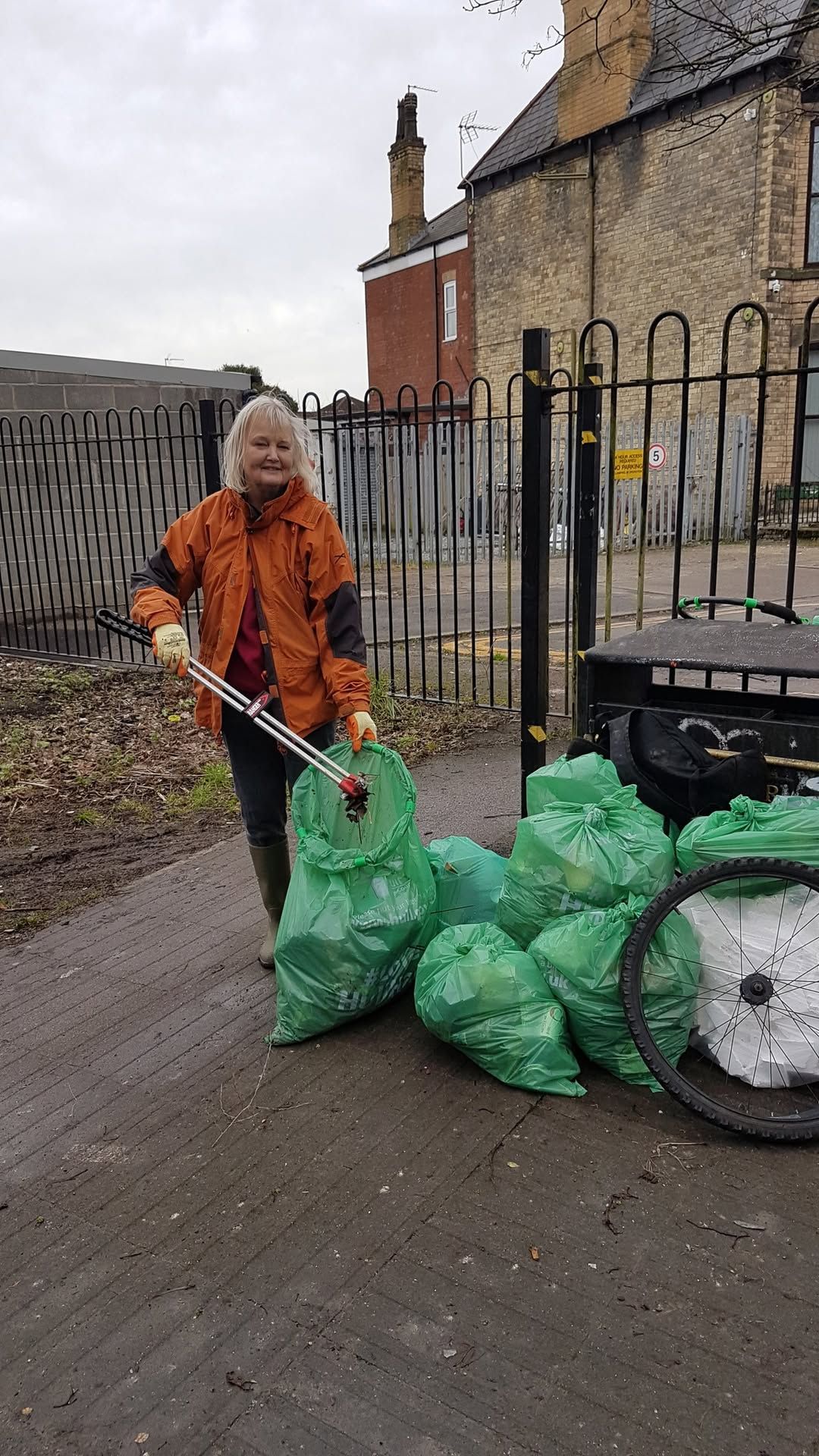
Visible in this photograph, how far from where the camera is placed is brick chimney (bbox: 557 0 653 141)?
19.5 m

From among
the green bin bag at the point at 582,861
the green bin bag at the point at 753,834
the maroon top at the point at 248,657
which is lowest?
the green bin bag at the point at 582,861

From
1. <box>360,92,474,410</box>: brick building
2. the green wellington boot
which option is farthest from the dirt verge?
<box>360,92,474,410</box>: brick building

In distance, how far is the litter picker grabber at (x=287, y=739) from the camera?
285cm

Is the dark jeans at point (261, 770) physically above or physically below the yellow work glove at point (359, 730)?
below

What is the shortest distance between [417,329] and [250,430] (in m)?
28.7

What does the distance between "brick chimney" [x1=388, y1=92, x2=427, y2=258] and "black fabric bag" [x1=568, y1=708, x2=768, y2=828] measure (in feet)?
99.7

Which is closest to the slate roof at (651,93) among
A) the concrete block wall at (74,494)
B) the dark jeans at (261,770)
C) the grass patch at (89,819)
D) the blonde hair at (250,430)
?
the concrete block wall at (74,494)

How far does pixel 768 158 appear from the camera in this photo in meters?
17.6

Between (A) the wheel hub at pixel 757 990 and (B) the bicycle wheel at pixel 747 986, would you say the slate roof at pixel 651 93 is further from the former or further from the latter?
(A) the wheel hub at pixel 757 990

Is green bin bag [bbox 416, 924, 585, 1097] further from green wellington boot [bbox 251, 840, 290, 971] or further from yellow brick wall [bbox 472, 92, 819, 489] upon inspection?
yellow brick wall [bbox 472, 92, 819, 489]

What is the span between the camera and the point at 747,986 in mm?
2475

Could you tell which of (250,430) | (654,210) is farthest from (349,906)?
(654,210)

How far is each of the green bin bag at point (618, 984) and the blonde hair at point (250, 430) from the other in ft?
5.41

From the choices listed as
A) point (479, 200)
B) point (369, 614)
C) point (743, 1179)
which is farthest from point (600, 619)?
point (479, 200)
